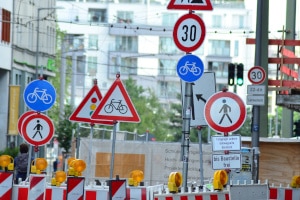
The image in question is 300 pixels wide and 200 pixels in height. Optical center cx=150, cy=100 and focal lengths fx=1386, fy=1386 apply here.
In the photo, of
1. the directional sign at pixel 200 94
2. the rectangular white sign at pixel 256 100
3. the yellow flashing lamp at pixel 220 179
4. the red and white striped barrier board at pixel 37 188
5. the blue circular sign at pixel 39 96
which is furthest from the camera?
the rectangular white sign at pixel 256 100

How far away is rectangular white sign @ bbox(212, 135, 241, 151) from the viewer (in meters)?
19.8

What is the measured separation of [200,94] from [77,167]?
10.3ft

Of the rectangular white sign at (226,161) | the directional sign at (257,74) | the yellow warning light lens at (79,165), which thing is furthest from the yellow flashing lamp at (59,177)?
the directional sign at (257,74)

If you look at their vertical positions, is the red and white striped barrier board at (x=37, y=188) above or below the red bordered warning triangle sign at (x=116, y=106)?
below

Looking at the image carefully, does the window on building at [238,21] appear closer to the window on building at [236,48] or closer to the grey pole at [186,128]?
the window on building at [236,48]

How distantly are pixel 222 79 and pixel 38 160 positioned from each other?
108053 millimetres

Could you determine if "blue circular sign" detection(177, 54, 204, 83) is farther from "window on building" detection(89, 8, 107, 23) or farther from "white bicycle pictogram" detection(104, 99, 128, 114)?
"window on building" detection(89, 8, 107, 23)

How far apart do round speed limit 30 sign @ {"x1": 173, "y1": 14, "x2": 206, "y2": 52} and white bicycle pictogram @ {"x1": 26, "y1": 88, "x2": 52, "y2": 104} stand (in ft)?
15.9

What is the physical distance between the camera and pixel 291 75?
4000 cm

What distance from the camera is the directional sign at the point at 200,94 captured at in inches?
914

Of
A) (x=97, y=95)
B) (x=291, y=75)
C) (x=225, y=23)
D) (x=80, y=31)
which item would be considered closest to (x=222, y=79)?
(x=225, y=23)

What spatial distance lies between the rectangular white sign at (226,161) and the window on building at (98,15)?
4324 inches

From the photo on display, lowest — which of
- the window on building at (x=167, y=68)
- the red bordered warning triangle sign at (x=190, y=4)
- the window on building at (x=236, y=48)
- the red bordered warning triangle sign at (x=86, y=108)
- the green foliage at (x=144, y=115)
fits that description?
the green foliage at (x=144, y=115)

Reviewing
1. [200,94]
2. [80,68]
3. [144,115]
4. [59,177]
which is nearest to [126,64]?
[80,68]
